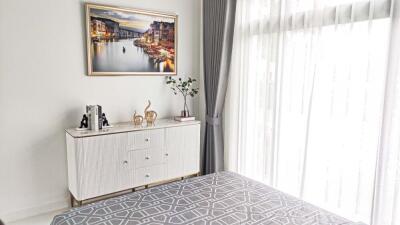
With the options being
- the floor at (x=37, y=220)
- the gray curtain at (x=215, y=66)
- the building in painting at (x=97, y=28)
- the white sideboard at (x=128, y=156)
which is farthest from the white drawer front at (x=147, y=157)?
the building in painting at (x=97, y=28)

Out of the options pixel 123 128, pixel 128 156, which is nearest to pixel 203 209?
pixel 128 156

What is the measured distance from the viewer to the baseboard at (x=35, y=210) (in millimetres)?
2689

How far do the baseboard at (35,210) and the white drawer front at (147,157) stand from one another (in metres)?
0.84

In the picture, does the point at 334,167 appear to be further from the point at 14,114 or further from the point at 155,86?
the point at 14,114

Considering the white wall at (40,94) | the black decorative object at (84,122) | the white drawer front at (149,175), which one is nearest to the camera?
the white wall at (40,94)

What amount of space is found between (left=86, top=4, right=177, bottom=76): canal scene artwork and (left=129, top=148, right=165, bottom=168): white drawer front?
91cm

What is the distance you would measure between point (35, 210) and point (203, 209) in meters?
1.96

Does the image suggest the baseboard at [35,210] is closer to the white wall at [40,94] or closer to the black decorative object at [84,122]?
the white wall at [40,94]

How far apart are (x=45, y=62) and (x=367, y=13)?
9.23 feet

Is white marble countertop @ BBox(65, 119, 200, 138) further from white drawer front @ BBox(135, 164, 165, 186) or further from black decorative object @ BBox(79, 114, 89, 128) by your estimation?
white drawer front @ BBox(135, 164, 165, 186)

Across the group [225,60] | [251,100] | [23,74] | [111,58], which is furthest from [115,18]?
[251,100]

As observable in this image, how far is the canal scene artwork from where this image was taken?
2977 mm

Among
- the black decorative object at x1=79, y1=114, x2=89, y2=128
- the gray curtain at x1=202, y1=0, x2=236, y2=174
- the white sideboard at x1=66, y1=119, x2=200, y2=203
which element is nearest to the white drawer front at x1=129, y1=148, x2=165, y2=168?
the white sideboard at x1=66, y1=119, x2=200, y2=203

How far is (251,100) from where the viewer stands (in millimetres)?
3207
